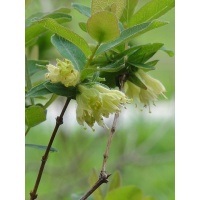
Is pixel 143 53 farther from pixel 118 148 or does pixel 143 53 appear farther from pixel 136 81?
pixel 118 148

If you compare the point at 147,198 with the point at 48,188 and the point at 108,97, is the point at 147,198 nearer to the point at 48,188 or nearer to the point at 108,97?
the point at 108,97

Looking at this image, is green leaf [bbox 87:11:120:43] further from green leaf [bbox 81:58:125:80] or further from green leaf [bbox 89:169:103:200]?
green leaf [bbox 89:169:103:200]

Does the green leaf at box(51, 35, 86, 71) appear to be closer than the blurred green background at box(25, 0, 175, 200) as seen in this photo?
Yes

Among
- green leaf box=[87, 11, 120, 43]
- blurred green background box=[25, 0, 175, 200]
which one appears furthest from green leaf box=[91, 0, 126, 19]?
blurred green background box=[25, 0, 175, 200]

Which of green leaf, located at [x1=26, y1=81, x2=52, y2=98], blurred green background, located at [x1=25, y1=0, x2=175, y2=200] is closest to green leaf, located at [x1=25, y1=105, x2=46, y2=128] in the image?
green leaf, located at [x1=26, y1=81, x2=52, y2=98]

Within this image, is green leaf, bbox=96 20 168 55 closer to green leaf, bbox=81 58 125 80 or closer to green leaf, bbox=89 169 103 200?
green leaf, bbox=81 58 125 80

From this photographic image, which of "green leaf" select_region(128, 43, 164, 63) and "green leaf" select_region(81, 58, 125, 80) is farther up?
"green leaf" select_region(128, 43, 164, 63)

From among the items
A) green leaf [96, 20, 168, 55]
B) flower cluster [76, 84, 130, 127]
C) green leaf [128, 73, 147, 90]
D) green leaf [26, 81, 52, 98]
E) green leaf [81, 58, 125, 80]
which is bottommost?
flower cluster [76, 84, 130, 127]

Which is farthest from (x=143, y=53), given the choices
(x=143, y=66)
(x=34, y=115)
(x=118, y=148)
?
(x=118, y=148)
